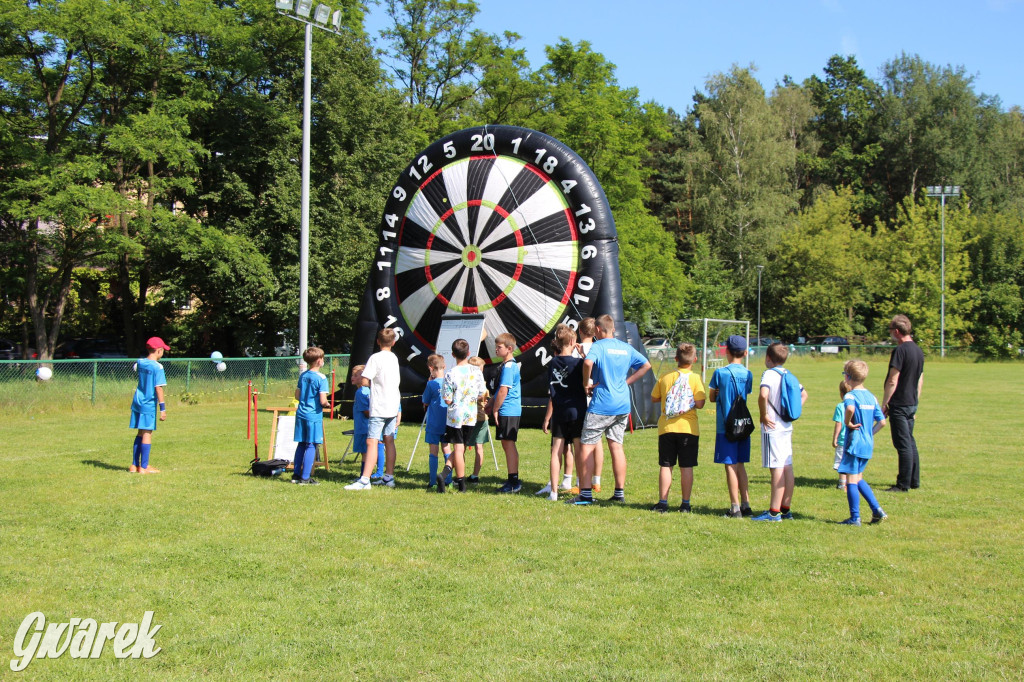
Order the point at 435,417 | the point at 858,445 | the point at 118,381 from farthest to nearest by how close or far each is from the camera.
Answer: the point at 118,381 < the point at 435,417 < the point at 858,445

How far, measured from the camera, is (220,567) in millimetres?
6160

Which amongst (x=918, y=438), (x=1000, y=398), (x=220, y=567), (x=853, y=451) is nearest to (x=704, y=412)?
(x=918, y=438)

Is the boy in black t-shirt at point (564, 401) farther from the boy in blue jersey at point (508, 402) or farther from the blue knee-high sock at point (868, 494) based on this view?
the blue knee-high sock at point (868, 494)

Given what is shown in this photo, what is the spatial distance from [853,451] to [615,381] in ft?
7.31

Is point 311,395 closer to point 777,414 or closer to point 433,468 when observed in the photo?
point 433,468

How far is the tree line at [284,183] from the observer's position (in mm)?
24250

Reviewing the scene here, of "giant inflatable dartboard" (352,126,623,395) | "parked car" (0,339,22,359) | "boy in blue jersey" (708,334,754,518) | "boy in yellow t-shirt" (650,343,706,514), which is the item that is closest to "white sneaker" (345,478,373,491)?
"boy in yellow t-shirt" (650,343,706,514)

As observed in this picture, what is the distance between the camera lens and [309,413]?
31.4ft

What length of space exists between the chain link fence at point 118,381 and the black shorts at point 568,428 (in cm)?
892

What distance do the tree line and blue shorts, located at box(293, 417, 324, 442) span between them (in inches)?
626

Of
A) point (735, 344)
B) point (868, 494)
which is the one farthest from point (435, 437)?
point (868, 494)

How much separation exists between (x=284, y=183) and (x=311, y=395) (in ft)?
65.4

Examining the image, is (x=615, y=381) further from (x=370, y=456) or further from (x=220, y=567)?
(x=220, y=567)

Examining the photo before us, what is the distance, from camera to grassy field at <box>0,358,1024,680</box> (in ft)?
14.8
